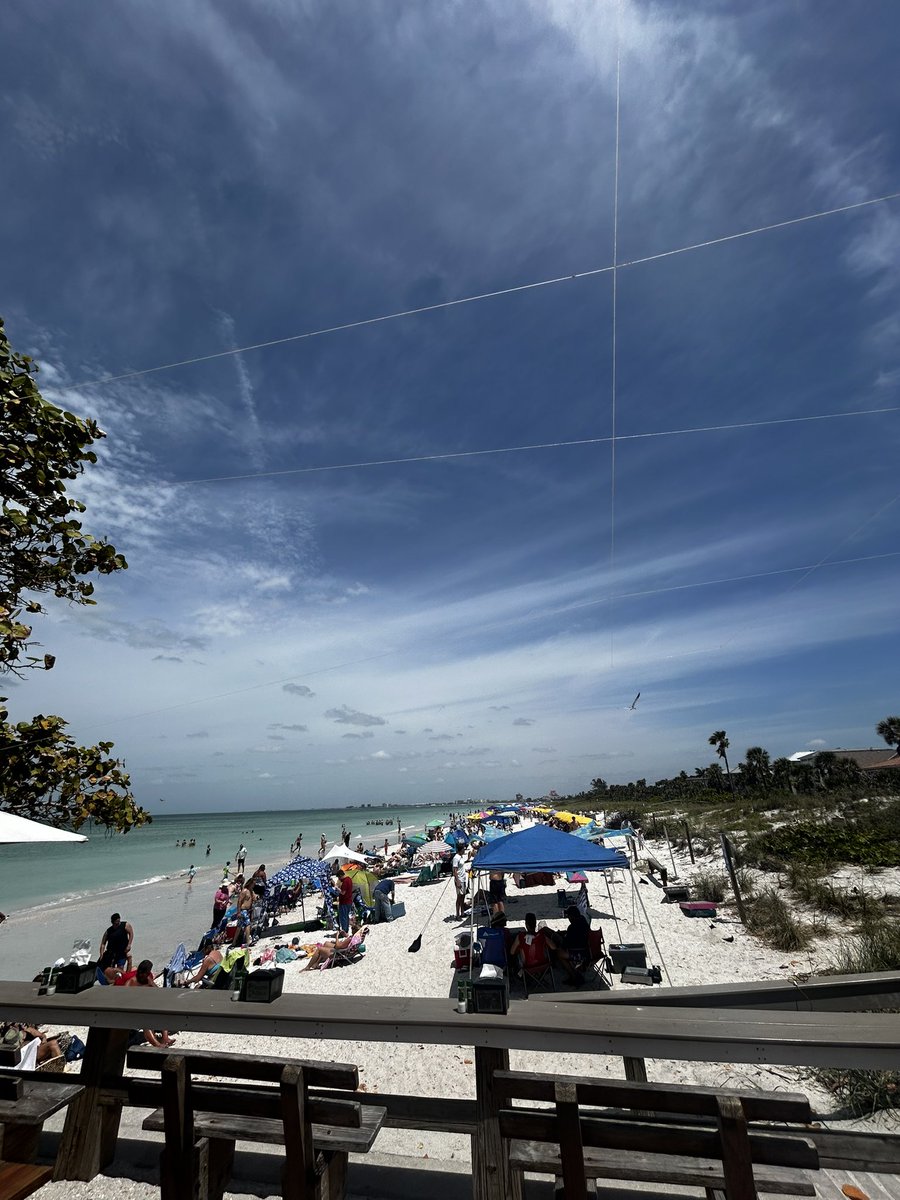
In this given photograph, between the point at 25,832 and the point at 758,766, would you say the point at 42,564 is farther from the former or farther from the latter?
the point at 758,766

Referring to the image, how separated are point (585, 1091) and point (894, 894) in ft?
43.6

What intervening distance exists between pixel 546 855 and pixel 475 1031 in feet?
25.4

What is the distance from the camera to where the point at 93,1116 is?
2914 mm

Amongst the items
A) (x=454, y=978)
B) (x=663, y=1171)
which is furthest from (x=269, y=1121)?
(x=454, y=978)

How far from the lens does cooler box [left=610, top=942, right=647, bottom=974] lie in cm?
862

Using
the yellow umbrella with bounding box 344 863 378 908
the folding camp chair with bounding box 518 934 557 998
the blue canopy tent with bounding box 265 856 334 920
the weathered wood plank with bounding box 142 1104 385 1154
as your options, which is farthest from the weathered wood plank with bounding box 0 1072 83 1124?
the blue canopy tent with bounding box 265 856 334 920

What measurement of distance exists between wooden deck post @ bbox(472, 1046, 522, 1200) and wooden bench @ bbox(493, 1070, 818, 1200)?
0.49 feet

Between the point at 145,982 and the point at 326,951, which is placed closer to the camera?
the point at 145,982

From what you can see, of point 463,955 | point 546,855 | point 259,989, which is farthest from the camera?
point 463,955

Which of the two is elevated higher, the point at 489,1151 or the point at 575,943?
the point at 489,1151

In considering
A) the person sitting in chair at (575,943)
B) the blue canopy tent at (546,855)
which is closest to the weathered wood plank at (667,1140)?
the blue canopy tent at (546,855)

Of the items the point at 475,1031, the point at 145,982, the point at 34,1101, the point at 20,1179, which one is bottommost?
the point at 145,982

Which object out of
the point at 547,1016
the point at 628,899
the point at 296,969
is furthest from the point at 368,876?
the point at 547,1016

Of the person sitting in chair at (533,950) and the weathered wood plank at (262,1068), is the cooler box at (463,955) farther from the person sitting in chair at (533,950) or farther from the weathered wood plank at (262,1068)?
the weathered wood plank at (262,1068)
